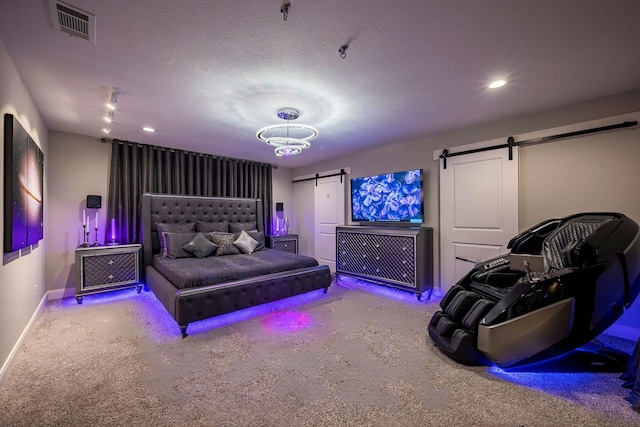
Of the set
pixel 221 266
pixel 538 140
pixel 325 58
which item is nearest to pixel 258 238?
pixel 221 266

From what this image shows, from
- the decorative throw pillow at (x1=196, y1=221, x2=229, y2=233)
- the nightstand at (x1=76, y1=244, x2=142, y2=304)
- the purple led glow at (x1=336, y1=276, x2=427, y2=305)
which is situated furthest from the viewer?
the decorative throw pillow at (x1=196, y1=221, x2=229, y2=233)

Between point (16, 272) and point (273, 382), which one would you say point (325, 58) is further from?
point (16, 272)

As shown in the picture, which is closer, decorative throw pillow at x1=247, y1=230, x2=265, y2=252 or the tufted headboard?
the tufted headboard

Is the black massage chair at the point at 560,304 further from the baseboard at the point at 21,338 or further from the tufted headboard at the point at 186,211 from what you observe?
the tufted headboard at the point at 186,211

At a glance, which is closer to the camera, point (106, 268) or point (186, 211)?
point (106, 268)

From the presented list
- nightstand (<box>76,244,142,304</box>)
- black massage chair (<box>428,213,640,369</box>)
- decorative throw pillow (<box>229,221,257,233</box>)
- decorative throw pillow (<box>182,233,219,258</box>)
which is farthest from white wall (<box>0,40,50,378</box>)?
black massage chair (<box>428,213,640,369</box>)

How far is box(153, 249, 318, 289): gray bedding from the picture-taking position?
2.89 metres

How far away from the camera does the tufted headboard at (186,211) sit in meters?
4.27

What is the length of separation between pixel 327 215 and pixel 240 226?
1.83 m

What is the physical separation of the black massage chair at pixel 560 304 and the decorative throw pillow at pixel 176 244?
11.9ft

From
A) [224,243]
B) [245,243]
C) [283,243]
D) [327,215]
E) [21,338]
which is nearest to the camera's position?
[21,338]

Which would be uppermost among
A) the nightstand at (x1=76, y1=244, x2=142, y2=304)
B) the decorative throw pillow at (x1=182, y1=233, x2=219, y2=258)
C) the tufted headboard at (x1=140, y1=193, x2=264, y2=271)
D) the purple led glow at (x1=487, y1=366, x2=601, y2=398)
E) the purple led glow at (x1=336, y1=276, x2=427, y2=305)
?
the tufted headboard at (x1=140, y1=193, x2=264, y2=271)

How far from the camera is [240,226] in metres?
4.98

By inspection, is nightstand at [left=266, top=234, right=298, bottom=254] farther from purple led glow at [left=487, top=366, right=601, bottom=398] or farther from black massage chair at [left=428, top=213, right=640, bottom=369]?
purple led glow at [left=487, top=366, right=601, bottom=398]
